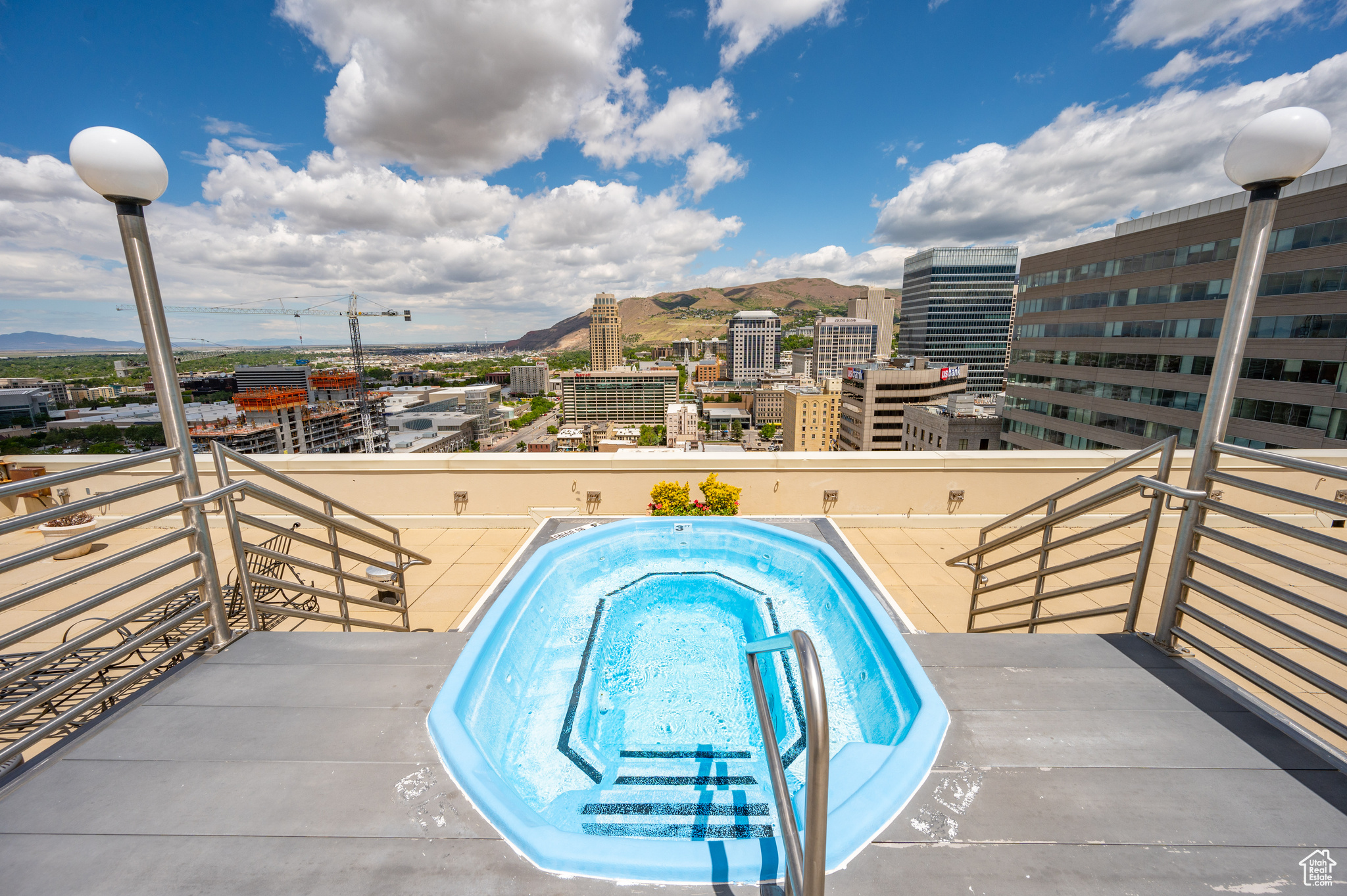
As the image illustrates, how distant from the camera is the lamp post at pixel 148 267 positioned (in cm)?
187

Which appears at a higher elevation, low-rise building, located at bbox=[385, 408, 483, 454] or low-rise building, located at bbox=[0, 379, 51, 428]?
low-rise building, located at bbox=[0, 379, 51, 428]

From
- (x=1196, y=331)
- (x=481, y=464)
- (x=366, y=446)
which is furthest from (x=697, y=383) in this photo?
(x=481, y=464)

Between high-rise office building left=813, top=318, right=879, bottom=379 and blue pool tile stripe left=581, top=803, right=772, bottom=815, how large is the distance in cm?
10206

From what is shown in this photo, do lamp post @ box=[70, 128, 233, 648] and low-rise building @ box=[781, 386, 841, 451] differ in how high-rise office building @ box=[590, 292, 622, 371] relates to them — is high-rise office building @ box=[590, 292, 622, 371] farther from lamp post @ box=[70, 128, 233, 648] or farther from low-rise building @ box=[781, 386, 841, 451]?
lamp post @ box=[70, 128, 233, 648]

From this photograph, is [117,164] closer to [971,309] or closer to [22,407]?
[22,407]

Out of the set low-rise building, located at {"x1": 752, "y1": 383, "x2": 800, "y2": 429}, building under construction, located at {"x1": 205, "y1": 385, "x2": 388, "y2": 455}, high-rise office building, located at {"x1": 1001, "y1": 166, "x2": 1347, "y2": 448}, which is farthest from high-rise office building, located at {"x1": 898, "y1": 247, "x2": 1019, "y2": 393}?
building under construction, located at {"x1": 205, "y1": 385, "x2": 388, "y2": 455}

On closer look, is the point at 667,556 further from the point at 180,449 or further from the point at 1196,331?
the point at 1196,331

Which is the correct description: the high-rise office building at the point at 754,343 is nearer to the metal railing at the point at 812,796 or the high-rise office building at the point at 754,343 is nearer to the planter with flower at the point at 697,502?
the planter with flower at the point at 697,502

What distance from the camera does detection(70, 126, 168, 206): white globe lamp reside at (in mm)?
1844

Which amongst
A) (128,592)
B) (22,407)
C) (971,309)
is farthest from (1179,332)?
(971,309)

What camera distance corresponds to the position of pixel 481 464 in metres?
6.13

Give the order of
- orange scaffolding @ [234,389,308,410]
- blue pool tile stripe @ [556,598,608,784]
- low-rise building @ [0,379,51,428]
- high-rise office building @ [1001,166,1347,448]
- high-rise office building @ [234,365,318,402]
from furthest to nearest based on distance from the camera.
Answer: high-rise office building @ [234,365,318,402] < orange scaffolding @ [234,389,308,410] < high-rise office building @ [1001,166,1347,448] < low-rise building @ [0,379,51,428] < blue pool tile stripe @ [556,598,608,784]

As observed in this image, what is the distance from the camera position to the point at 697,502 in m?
5.96

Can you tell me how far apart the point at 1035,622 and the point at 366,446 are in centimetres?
4889
